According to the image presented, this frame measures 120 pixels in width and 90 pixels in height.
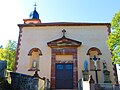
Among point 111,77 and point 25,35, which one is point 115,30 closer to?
point 111,77

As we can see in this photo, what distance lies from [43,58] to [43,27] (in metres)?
3.18

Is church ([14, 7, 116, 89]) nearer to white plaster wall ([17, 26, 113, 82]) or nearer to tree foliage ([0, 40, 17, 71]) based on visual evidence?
white plaster wall ([17, 26, 113, 82])

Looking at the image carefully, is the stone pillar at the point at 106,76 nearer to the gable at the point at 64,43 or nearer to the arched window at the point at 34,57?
the gable at the point at 64,43

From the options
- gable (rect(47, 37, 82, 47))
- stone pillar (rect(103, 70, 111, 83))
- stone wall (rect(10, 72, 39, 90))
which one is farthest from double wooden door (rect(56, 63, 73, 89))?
stone wall (rect(10, 72, 39, 90))

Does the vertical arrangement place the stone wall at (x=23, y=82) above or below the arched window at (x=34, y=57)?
below

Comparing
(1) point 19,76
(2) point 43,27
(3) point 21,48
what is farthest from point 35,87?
(2) point 43,27

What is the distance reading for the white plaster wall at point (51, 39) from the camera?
17.7m

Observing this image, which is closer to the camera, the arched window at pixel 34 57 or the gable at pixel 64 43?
the arched window at pixel 34 57

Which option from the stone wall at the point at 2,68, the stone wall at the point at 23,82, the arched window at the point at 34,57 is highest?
the arched window at the point at 34,57

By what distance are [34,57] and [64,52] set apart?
9.15 ft

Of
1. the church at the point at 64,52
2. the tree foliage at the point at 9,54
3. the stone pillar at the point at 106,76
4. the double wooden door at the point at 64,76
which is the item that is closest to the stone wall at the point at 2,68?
the church at the point at 64,52

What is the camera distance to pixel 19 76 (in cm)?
1173

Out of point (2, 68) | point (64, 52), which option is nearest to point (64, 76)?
point (64, 52)

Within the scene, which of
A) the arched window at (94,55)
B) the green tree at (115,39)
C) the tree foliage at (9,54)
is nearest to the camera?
the green tree at (115,39)
